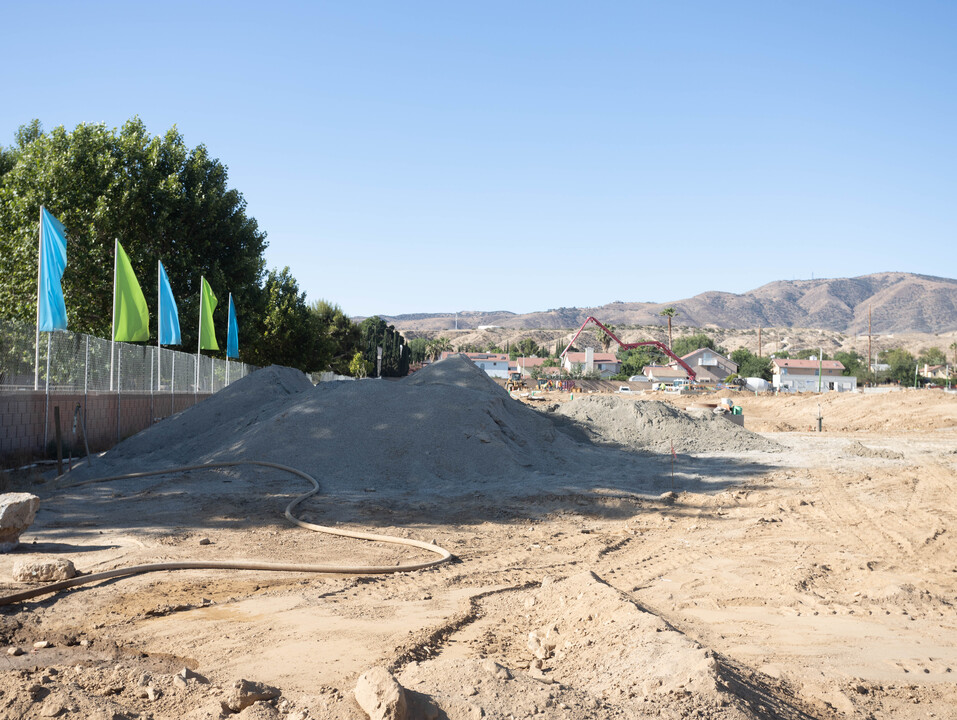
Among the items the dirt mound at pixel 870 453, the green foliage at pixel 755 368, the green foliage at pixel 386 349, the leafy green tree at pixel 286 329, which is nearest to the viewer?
the dirt mound at pixel 870 453

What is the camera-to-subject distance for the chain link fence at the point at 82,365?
12719 mm

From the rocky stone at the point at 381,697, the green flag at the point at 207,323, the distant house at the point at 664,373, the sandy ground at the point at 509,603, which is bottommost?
the distant house at the point at 664,373

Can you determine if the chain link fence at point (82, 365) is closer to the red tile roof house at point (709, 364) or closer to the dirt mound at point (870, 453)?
the dirt mound at point (870, 453)

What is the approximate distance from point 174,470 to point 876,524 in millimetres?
11190

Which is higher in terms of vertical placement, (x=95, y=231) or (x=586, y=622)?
(x=95, y=231)

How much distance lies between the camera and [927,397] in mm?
36969

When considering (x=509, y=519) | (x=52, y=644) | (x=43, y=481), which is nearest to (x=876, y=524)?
(x=509, y=519)

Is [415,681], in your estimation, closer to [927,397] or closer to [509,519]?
[509,519]

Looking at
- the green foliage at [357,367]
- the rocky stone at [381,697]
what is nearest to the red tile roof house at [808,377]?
the green foliage at [357,367]

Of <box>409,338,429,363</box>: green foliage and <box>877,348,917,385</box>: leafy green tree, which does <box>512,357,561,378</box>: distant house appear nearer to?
<box>409,338,429,363</box>: green foliage

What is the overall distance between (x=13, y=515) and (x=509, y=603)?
4.97 m

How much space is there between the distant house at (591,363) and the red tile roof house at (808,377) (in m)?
25.0

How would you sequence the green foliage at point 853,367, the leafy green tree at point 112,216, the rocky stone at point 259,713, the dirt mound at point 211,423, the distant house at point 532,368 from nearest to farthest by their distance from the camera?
the rocky stone at point 259,713
the dirt mound at point 211,423
the leafy green tree at point 112,216
the green foliage at point 853,367
the distant house at point 532,368

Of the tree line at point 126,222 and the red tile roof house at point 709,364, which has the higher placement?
the tree line at point 126,222
